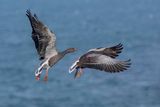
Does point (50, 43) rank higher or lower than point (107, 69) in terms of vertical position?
higher

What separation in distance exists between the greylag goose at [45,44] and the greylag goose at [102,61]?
64cm

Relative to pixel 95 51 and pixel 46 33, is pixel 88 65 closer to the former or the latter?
pixel 95 51

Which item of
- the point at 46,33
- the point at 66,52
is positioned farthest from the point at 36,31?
the point at 66,52

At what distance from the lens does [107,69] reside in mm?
20969

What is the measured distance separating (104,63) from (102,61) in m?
0.16

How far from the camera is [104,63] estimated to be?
21.2 m

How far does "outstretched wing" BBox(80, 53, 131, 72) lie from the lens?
20.4 metres

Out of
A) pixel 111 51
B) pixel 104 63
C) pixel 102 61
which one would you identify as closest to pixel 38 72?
pixel 102 61

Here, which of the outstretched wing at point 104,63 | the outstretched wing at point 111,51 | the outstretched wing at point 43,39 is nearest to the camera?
the outstretched wing at point 104,63

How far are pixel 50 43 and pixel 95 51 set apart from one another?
1.45m

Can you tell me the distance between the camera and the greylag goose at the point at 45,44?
20.7 meters

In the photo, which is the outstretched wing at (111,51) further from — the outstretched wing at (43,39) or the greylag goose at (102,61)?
the outstretched wing at (43,39)

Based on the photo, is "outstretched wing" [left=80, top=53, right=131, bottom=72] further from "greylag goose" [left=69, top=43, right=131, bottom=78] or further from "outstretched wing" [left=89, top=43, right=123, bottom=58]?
"outstretched wing" [left=89, top=43, right=123, bottom=58]

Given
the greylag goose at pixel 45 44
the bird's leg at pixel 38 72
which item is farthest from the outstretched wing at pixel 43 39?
the bird's leg at pixel 38 72
